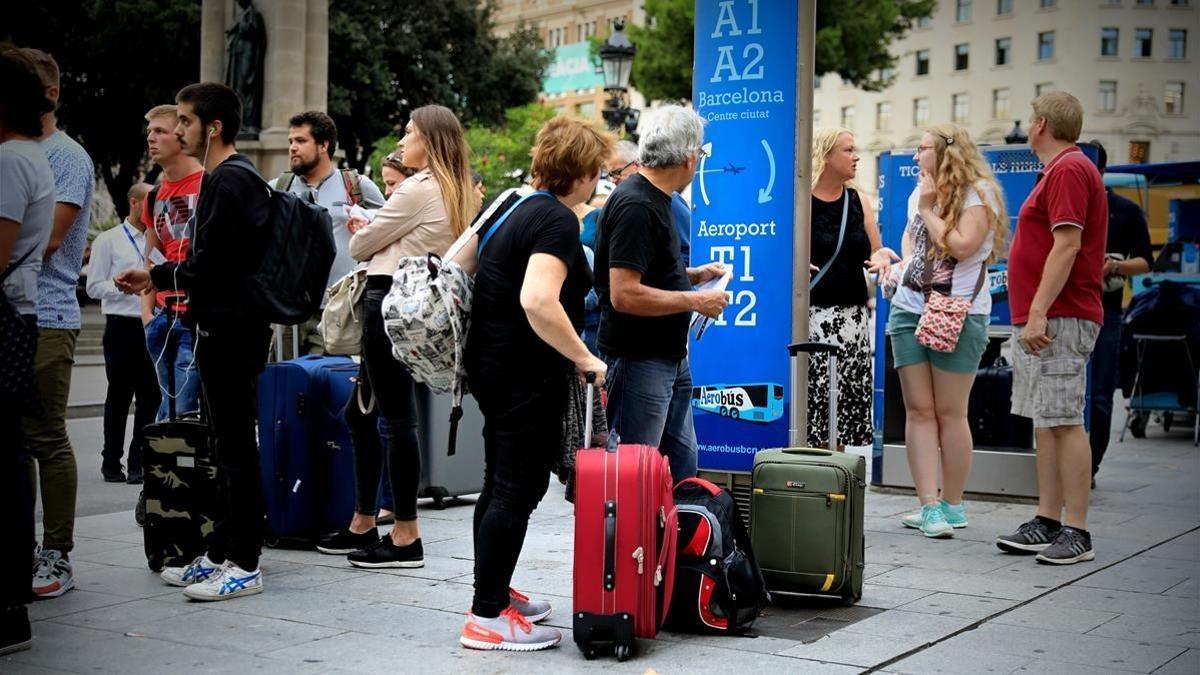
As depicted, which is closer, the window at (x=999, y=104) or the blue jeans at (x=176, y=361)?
the blue jeans at (x=176, y=361)

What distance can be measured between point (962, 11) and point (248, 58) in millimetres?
67554

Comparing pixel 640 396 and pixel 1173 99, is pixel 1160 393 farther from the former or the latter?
pixel 1173 99

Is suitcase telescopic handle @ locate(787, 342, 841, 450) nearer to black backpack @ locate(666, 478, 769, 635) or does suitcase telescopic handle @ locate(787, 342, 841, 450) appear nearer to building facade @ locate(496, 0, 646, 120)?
black backpack @ locate(666, 478, 769, 635)

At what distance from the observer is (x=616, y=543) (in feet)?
15.4

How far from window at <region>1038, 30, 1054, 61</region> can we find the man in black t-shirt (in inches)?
2738

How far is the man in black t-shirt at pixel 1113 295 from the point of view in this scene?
930 centimetres

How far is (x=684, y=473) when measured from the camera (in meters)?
5.76

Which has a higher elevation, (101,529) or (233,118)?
(233,118)

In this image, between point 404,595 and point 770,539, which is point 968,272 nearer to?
point 770,539

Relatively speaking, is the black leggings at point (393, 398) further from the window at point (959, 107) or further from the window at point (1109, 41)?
the window at point (959, 107)

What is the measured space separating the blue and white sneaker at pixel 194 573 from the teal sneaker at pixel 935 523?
366 centimetres

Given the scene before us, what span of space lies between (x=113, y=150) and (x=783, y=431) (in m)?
31.9

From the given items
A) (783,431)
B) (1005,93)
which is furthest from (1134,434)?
(1005,93)

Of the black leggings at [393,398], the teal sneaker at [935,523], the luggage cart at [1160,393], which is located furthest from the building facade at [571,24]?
the black leggings at [393,398]
